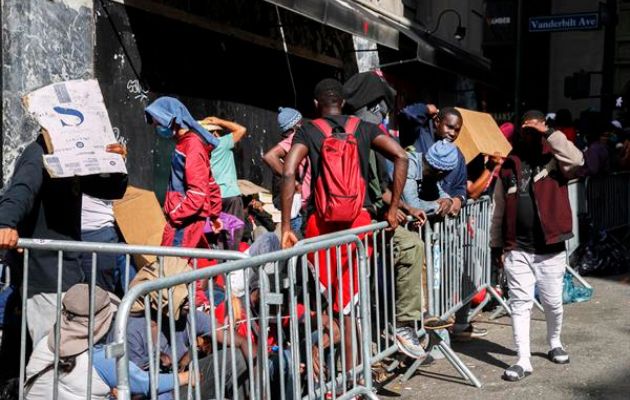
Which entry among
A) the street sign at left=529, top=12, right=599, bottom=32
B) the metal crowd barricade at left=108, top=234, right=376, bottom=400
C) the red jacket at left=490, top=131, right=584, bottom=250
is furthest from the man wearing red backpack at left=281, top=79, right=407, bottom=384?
the street sign at left=529, top=12, right=599, bottom=32

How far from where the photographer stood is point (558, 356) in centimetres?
740

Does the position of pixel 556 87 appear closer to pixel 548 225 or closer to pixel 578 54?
pixel 578 54

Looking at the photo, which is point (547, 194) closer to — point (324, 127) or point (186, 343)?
point (324, 127)

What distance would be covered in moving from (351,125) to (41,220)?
2.09 metres

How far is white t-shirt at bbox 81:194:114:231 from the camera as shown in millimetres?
6559

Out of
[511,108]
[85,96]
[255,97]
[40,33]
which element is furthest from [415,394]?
[511,108]

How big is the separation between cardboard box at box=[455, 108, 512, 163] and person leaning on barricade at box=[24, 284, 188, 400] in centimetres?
475

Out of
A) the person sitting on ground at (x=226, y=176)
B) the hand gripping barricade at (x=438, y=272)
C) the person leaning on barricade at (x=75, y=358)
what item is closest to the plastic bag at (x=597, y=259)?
the hand gripping barricade at (x=438, y=272)

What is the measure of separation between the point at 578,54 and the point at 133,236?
77.5 ft

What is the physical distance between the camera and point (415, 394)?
6.64 meters

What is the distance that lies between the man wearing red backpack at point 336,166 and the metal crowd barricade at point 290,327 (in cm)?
50

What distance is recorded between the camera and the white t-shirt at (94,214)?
21.5 feet

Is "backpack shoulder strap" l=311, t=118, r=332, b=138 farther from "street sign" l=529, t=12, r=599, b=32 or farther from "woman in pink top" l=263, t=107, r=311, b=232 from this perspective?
"street sign" l=529, t=12, r=599, b=32

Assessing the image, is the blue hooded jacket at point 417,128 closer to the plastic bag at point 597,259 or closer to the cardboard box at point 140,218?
the cardboard box at point 140,218
